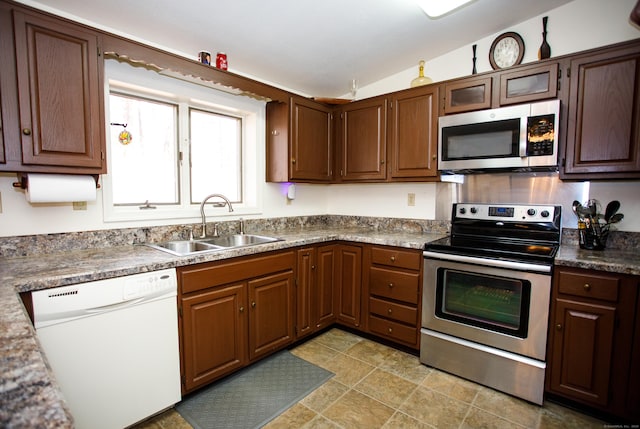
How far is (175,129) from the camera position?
2.47 meters

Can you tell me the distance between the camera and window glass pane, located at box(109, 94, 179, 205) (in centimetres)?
220

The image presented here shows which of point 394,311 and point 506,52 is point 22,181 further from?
point 506,52

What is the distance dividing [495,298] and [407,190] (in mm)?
1307

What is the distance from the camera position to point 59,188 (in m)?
1.67

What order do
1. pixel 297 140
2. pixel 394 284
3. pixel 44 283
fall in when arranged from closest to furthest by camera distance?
pixel 44 283 < pixel 394 284 < pixel 297 140

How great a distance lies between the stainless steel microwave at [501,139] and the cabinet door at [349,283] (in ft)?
3.36

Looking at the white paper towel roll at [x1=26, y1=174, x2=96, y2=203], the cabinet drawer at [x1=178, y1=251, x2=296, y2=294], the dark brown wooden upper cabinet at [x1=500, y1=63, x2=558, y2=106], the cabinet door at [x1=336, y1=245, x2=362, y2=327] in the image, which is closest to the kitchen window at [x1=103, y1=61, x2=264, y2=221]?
the white paper towel roll at [x1=26, y1=174, x2=96, y2=203]

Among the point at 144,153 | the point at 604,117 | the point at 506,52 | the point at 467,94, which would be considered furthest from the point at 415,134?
the point at 144,153

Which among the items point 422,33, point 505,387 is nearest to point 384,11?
point 422,33

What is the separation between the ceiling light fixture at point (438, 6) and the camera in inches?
77.2

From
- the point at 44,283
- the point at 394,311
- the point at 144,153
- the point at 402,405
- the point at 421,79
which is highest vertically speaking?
the point at 421,79

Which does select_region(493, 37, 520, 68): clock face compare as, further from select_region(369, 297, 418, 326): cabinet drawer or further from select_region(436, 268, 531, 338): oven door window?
select_region(369, 297, 418, 326): cabinet drawer

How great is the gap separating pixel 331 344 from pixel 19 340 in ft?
7.12

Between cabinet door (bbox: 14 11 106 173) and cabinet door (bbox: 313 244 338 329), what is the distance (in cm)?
168
